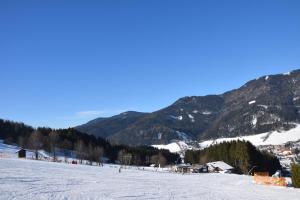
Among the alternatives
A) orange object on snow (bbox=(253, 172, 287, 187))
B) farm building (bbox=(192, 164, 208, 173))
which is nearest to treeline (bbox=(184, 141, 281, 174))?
farm building (bbox=(192, 164, 208, 173))

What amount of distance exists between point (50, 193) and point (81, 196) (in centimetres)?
281

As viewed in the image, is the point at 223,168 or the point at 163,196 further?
the point at 223,168

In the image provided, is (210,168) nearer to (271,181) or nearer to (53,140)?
(53,140)

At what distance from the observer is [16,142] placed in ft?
601

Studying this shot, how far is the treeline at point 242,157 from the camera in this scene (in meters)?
140

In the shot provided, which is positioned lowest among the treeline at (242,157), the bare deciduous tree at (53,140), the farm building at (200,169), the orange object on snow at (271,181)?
the orange object on snow at (271,181)

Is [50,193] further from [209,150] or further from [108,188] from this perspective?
[209,150]

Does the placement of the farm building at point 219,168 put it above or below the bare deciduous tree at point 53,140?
below

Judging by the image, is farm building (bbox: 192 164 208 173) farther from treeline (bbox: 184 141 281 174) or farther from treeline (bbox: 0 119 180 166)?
treeline (bbox: 0 119 180 166)

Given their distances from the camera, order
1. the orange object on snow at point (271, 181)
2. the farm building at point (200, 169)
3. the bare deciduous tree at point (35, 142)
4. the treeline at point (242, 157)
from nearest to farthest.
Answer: the orange object on snow at point (271, 181) → the farm building at point (200, 169) → the treeline at point (242, 157) → the bare deciduous tree at point (35, 142)

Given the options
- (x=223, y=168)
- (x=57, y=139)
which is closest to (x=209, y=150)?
→ (x=223, y=168)

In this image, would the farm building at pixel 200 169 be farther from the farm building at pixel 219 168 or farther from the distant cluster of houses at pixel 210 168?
the farm building at pixel 219 168

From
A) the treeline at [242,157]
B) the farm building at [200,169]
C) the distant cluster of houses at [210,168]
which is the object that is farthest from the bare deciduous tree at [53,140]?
the treeline at [242,157]

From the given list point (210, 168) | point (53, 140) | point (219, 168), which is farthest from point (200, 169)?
point (53, 140)
